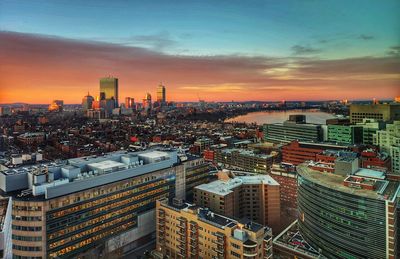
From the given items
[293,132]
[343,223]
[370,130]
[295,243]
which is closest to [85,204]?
[295,243]

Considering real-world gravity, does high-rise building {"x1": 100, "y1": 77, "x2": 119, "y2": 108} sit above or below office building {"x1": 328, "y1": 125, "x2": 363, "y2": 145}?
above

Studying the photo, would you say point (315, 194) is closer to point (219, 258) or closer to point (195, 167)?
point (219, 258)

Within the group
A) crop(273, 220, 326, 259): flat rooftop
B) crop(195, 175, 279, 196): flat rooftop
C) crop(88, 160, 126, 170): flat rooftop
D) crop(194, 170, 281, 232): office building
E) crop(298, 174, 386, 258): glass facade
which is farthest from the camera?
crop(194, 170, 281, 232): office building

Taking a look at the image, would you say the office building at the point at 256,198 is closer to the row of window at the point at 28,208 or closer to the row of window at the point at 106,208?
the row of window at the point at 106,208

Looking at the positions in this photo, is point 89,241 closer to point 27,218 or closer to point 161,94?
point 27,218

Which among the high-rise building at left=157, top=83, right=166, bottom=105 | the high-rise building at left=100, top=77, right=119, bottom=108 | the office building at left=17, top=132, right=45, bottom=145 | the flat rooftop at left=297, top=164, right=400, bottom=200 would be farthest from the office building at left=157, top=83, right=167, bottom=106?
the flat rooftop at left=297, top=164, right=400, bottom=200

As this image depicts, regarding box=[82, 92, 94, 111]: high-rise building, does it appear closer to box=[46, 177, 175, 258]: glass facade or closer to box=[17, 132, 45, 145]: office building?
box=[17, 132, 45, 145]: office building

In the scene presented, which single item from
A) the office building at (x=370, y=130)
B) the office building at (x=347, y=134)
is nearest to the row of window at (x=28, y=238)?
the office building at (x=347, y=134)
